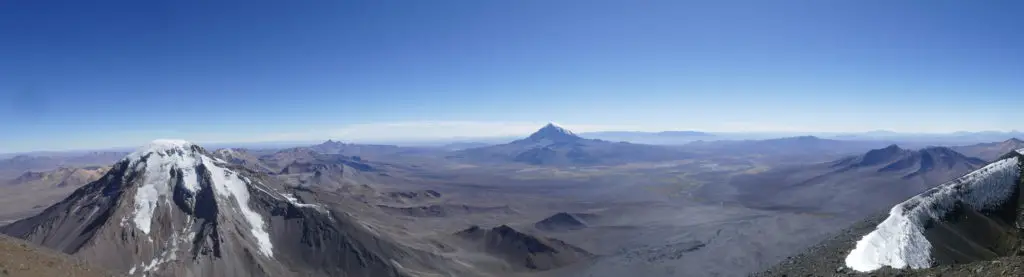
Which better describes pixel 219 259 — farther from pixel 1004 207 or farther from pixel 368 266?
pixel 1004 207

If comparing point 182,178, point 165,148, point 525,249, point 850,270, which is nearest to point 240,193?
point 182,178

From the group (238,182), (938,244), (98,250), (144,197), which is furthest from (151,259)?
(938,244)

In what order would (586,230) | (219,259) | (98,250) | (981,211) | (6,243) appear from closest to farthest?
1. (6,243)
2. (981,211)
3. (98,250)
4. (219,259)
5. (586,230)

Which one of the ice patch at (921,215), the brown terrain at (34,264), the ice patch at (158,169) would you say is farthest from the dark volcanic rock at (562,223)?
the brown terrain at (34,264)

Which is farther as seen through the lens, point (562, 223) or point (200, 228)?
point (562, 223)

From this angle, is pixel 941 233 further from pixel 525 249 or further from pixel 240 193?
pixel 240 193

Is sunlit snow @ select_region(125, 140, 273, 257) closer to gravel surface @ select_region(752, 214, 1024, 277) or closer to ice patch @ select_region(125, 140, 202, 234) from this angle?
ice patch @ select_region(125, 140, 202, 234)

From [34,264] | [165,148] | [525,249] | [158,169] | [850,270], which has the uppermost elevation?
[165,148]
